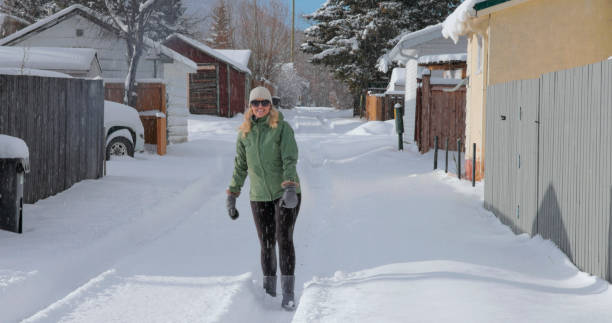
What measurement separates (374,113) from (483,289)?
32.8 m

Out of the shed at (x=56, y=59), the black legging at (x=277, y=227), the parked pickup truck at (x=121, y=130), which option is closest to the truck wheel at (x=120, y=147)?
the parked pickup truck at (x=121, y=130)

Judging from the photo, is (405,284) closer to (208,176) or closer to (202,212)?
(202,212)

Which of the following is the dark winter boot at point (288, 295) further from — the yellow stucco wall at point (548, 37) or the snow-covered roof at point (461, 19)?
the snow-covered roof at point (461, 19)

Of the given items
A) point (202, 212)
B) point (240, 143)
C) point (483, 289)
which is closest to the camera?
point (483, 289)

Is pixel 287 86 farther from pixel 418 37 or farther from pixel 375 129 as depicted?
pixel 418 37

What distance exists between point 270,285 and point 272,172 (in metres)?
1.10

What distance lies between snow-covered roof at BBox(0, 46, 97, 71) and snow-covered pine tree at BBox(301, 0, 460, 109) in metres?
21.7

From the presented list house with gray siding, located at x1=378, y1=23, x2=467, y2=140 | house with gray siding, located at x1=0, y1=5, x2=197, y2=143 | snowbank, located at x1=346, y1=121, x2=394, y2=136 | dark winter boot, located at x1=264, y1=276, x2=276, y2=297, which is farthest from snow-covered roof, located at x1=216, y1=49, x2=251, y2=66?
dark winter boot, located at x1=264, y1=276, x2=276, y2=297

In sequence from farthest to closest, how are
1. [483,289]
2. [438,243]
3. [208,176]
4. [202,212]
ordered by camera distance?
[208,176] → [202,212] → [438,243] → [483,289]

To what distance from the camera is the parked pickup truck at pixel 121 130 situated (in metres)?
15.0

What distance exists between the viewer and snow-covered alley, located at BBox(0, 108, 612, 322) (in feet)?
16.1

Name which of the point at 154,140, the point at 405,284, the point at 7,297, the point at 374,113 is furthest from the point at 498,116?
the point at 374,113

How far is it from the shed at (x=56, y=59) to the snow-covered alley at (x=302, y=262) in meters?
10.0

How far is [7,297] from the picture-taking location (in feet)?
17.5
